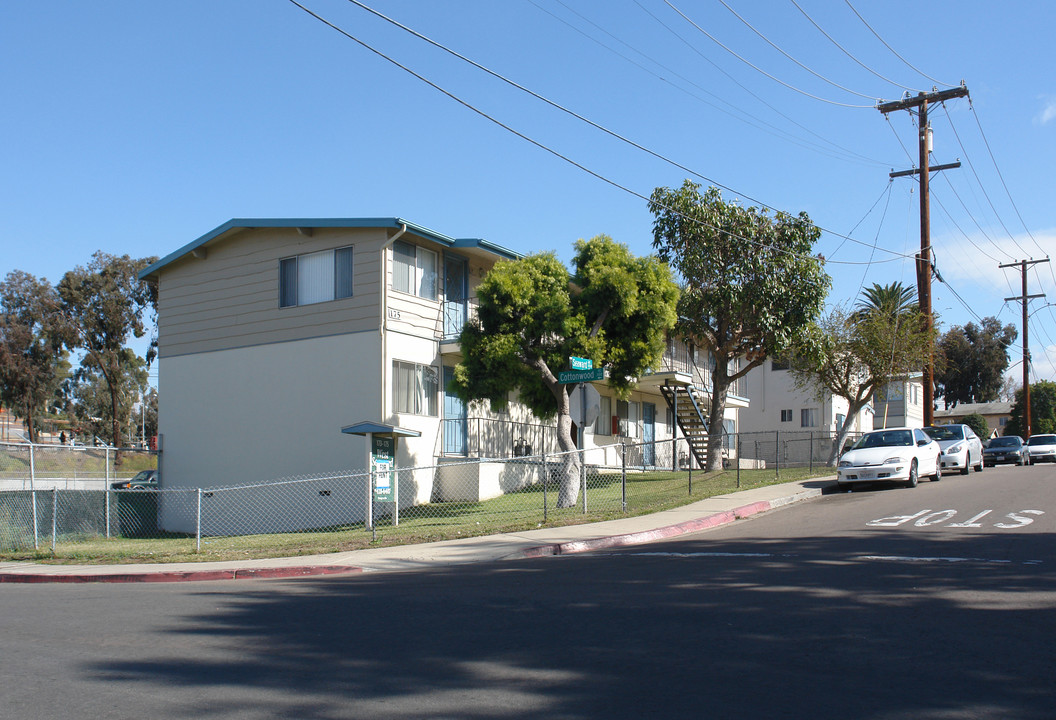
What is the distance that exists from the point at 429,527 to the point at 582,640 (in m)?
10.2

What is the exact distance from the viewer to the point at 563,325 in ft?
64.3

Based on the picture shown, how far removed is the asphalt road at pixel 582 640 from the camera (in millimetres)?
5480

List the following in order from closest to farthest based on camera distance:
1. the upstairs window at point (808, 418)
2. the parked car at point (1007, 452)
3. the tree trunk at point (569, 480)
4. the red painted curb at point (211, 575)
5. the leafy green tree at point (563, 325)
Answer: the red painted curb at point (211, 575), the tree trunk at point (569, 480), the leafy green tree at point (563, 325), the parked car at point (1007, 452), the upstairs window at point (808, 418)

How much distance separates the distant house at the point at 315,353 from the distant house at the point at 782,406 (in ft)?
73.3

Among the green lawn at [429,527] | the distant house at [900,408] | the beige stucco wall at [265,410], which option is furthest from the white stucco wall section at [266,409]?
the distant house at [900,408]

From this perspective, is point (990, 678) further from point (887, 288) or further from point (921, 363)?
point (887, 288)

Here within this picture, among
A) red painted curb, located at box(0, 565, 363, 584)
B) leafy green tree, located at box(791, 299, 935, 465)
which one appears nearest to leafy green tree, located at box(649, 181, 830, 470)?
leafy green tree, located at box(791, 299, 935, 465)

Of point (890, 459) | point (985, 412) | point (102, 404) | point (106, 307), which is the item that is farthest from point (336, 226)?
point (985, 412)

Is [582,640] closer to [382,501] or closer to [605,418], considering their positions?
[382,501]

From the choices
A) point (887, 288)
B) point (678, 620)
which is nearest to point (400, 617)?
point (678, 620)

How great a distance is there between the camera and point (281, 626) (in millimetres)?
8125

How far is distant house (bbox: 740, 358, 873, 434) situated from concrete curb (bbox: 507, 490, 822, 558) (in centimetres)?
2761

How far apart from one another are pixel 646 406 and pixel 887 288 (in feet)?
76.4

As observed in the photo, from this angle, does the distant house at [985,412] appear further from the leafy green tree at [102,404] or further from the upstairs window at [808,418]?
the leafy green tree at [102,404]
